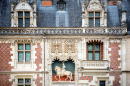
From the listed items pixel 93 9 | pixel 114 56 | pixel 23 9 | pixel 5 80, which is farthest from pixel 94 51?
pixel 5 80

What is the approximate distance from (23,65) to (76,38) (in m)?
5.16

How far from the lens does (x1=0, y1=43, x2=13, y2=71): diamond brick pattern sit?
43.4ft

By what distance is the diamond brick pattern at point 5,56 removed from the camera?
43.4 feet

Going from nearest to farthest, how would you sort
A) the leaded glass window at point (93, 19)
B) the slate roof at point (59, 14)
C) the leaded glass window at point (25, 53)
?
1. the leaded glass window at point (25, 53)
2. the leaded glass window at point (93, 19)
3. the slate roof at point (59, 14)

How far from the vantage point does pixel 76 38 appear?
13367 mm

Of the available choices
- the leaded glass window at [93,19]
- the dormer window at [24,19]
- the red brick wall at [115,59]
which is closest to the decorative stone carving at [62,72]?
the red brick wall at [115,59]

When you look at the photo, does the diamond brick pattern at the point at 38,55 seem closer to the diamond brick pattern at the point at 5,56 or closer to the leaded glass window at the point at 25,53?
the leaded glass window at the point at 25,53

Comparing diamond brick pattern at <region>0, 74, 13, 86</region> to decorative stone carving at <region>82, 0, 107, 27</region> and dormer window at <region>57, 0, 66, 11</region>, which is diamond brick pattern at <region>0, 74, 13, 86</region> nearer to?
dormer window at <region>57, 0, 66, 11</region>

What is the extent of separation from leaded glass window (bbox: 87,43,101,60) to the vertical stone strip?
22.8 feet

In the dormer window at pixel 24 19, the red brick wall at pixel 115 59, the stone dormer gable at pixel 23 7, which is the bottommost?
the red brick wall at pixel 115 59

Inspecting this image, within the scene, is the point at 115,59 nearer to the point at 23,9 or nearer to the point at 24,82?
the point at 24,82

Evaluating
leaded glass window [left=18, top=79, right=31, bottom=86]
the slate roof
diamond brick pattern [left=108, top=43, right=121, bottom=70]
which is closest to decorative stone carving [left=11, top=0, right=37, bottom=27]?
the slate roof

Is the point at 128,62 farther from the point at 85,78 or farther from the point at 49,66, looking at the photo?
the point at 49,66

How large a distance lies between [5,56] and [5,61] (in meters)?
0.43
